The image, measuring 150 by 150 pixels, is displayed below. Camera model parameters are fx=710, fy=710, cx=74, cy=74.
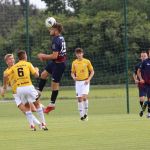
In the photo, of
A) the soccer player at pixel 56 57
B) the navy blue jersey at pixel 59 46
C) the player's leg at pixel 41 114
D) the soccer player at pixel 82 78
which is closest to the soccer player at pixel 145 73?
the soccer player at pixel 82 78

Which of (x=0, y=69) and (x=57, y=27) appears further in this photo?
(x=0, y=69)

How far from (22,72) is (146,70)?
757cm

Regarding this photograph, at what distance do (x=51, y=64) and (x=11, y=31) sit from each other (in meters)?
19.2

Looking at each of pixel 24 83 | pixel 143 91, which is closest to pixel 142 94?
pixel 143 91

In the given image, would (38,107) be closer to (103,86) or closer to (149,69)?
(149,69)

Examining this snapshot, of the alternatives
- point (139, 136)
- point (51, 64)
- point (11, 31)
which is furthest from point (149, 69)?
point (11, 31)

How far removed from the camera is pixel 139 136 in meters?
13.9

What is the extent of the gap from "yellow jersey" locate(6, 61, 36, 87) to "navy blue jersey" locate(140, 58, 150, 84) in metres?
7.36

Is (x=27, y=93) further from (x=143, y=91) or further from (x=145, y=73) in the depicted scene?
(x=143, y=91)

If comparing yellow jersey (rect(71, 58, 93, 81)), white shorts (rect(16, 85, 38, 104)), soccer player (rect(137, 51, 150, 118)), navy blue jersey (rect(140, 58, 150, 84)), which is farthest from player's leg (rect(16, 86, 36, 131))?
navy blue jersey (rect(140, 58, 150, 84))

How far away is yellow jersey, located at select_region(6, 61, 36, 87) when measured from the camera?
16.2 meters

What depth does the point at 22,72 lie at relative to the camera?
1625 centimetres

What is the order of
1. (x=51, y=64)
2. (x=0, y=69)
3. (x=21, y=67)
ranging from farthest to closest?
(x=0, y=69) → (x=51, y=64) → (x=21, y=67)

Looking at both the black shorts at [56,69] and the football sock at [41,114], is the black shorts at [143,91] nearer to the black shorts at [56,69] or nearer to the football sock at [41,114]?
the black shorts at [56,69]
